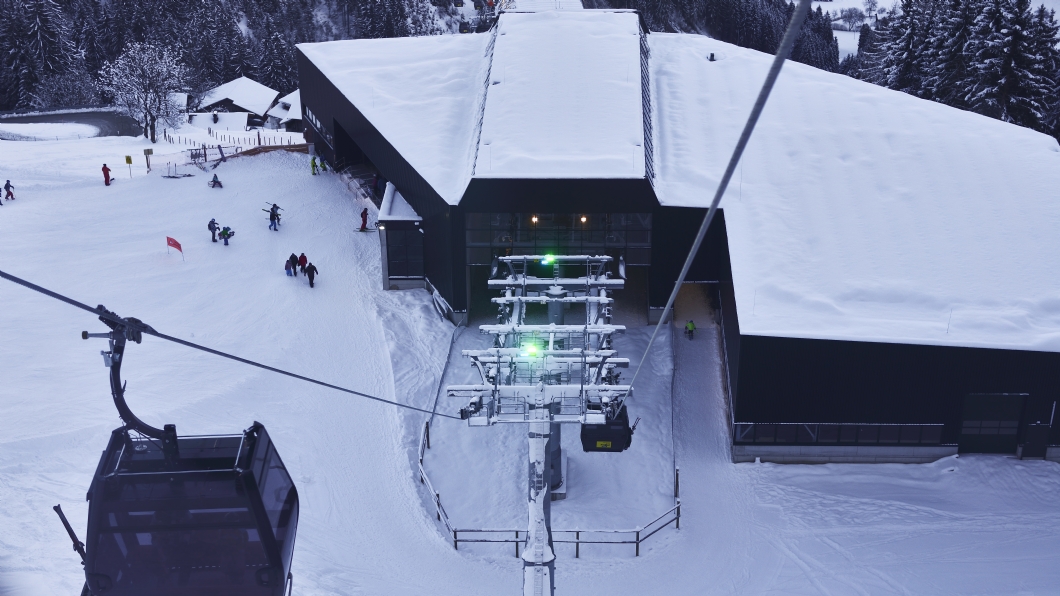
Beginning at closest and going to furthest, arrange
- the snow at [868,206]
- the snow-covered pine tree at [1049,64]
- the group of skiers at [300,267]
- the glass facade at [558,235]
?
the snow at [868,206], the glass facade at [558,235], the group of skiers at [300,267], the snow-covered pine tree at [1049,64]

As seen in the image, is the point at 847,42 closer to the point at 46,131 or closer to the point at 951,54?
the point at 951,54

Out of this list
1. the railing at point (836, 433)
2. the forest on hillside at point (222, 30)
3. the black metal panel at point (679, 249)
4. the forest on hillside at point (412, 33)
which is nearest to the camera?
the railing at point (836, 433)

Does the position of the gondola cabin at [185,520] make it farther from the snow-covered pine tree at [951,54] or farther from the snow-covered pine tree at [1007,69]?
the snow-covered pine tree at [951,54]

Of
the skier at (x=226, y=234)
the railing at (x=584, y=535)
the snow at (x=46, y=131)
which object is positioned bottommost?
the railing at (x=584, y=535)

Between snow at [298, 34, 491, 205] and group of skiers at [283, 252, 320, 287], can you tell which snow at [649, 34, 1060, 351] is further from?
group of skiers at [283, 252, 320, 287]

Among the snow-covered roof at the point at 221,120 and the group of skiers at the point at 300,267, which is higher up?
the group of skiers at the point at 300,267

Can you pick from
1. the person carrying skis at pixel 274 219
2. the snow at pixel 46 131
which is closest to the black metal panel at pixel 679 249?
the person carrying skis at pixel 274 219

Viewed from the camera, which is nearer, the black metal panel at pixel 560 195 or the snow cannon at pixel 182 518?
the snow cannon at pixel 182 518

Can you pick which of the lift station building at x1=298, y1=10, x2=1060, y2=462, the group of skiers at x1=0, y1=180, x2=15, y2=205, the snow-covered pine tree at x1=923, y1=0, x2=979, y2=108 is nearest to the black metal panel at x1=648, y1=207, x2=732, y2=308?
the lift station building at x1=298, y1=10, x2=1060, y2=462
